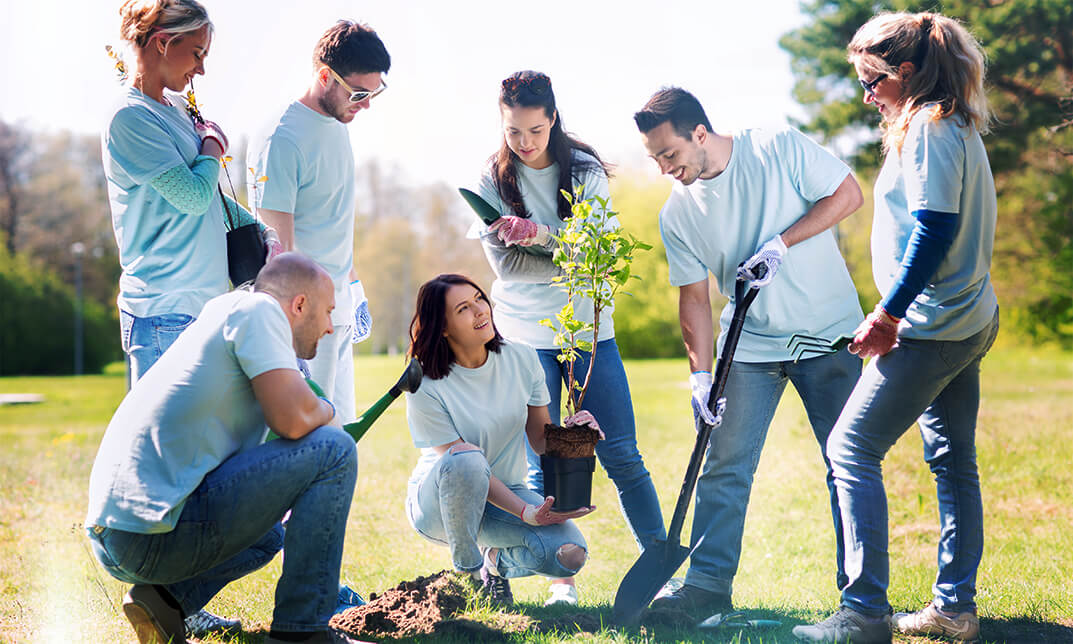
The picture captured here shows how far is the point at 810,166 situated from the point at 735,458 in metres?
0.98

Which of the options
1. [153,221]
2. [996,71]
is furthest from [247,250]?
[996,71]

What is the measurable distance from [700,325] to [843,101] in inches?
331

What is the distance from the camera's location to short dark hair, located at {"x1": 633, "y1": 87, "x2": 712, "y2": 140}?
9.46ft

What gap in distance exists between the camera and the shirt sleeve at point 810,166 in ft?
9.69

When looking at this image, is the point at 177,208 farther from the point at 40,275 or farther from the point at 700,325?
the point at 40,275

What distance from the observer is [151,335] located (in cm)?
264

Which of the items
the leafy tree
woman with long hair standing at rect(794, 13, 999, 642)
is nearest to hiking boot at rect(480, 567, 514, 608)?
woman with long hair standing at rect(794, 13, 999, 642)

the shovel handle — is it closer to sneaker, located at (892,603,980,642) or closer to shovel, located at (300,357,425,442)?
sneaker, located at (892,603,980,642)

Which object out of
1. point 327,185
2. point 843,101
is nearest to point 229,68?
point 327,185

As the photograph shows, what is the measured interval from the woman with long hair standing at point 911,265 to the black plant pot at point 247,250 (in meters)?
1.75

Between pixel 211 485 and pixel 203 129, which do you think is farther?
pixel 203 129

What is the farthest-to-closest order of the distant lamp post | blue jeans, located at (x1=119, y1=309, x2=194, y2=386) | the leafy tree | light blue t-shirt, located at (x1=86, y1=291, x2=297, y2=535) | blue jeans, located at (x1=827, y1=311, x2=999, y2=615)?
the distant lamp post → the leafy tree → blue jeans, located at (x1=119, y1=309, x2=194, y2=386) → blue jeans, located at (x1=827, y1=311, x2=999, y2=615) → light blue t-shirt, located at (x1=86, y1=291, x2=297, y2=535)

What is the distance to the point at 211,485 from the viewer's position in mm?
2215

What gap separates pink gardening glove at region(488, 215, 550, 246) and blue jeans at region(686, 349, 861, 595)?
0.77m
